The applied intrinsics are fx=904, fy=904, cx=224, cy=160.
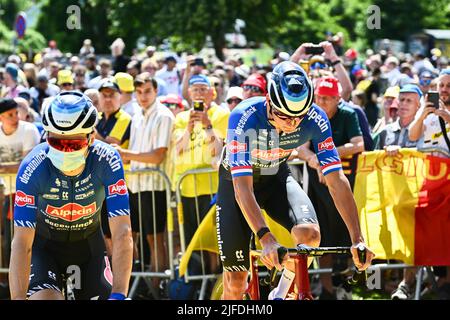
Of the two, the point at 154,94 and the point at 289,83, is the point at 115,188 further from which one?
the point at 154,94

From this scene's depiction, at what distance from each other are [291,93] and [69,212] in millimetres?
1589

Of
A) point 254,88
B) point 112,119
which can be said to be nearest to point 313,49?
point 254,88

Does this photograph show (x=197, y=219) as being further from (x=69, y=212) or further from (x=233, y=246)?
(x=69, y=212)

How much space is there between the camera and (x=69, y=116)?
5.20 m

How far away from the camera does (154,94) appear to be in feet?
32.1

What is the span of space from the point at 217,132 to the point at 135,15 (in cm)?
3763

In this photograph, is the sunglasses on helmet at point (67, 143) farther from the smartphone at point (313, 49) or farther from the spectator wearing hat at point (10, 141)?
the spectator wearing hat at point (10, 141)

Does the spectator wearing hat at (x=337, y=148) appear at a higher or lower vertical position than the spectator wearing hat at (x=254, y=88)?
lower

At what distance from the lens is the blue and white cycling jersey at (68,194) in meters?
5.37

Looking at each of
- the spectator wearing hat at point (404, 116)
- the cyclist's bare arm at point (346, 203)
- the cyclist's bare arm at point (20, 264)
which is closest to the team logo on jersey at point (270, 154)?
the cyclist's bare arm at point (346, 203)

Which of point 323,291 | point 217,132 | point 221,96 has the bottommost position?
point 323,291

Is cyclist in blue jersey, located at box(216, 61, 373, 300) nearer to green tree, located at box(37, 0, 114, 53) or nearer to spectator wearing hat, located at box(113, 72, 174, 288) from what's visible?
spectator wearing hat, located at box(113, 72, 174, 288)

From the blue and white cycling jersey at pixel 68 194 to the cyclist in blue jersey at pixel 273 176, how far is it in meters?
0.82

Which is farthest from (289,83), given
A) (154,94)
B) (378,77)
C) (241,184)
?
(378,77)
